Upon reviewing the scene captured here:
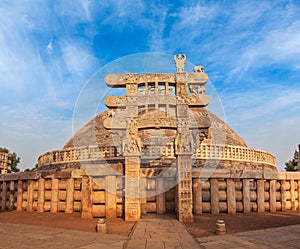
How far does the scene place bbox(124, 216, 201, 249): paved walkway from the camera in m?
5.21

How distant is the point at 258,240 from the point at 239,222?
97.5 inches

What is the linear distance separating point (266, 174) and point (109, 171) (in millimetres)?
6108

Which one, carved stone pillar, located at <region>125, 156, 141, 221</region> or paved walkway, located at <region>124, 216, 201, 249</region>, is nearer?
paved walkway, located at <region>124, 216, 201, 249</region>

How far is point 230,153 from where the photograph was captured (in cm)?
1770

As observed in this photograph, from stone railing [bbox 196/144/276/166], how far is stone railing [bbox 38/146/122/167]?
5255 mm

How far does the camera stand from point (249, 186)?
400 inches

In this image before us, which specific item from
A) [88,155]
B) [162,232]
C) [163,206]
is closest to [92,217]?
[163,206]

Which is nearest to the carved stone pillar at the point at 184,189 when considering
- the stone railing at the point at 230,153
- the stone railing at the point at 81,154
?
the stone railing at the point at 81,154

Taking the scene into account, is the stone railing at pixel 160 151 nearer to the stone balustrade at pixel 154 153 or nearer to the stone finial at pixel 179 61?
the stone balustrade at pixel 154 153

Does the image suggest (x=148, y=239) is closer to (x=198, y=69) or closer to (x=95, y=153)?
(x=95, y=153)

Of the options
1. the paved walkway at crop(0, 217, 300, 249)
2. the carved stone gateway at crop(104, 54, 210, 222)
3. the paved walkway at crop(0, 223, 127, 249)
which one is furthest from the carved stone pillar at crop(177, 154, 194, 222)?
the paved walkway at crop(0, 223, 127, 249)

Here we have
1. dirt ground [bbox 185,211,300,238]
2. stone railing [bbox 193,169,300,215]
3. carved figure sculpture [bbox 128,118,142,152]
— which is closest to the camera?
dirt ground [bbox 185,211,300,238]

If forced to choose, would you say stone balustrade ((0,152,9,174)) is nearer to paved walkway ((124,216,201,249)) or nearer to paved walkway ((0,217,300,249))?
paved walkway ((0,217,300,249))

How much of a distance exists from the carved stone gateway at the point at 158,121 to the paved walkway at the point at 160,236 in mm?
1061
